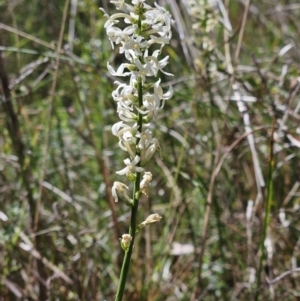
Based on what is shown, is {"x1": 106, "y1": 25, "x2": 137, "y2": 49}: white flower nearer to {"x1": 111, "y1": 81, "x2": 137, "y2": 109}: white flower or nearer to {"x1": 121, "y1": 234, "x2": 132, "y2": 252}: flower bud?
{"x1": 111, "y1": 81, "x2": 137, "y2": 109}: white flower

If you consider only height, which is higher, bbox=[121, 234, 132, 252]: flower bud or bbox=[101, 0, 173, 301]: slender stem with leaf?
bbox=[101, 0, 173, 301]: slender stem with leaf

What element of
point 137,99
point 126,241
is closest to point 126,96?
point 137,99

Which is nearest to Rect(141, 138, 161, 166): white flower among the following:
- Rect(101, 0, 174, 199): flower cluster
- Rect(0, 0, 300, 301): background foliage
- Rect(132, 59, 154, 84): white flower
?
Rect(101, 0, 174, 199): flower cluster

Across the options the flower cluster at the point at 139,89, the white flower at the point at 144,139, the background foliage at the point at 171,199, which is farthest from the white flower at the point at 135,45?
the background foliage at the point at 171,199

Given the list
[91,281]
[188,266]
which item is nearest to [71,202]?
[91,281]

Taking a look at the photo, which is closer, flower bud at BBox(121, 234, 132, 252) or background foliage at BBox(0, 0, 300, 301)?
flower bud at BBox(121, 234, 132, 252)

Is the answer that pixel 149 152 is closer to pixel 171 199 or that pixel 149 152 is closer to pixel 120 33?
pixel 120 33

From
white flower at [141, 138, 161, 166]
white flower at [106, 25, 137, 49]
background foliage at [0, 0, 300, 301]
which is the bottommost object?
background foliage at [0, 0, 300, 301]

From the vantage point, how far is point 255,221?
2287 millimetres

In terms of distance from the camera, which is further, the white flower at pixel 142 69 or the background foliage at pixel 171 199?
the background foliage at pixel 171 199

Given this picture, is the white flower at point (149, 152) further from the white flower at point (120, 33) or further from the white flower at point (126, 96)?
the white flower at point (120, 33)

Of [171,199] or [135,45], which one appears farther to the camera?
[171,199]

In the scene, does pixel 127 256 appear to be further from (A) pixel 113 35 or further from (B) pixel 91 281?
(B) pixel 91 281

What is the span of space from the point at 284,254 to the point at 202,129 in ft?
2.35
